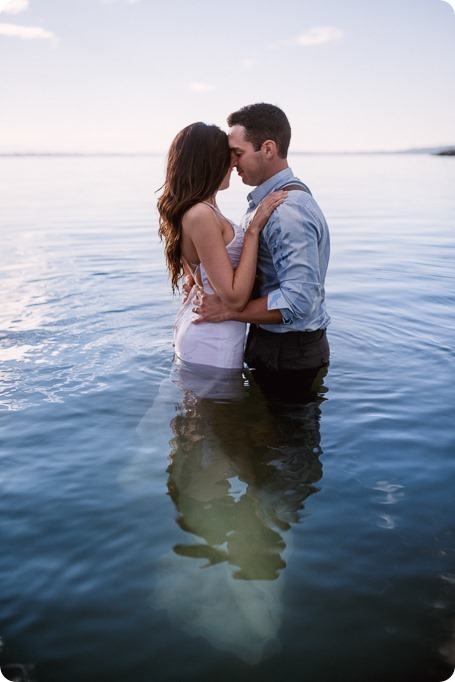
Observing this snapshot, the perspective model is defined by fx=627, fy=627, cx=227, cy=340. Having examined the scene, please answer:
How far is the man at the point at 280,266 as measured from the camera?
4.10 metres

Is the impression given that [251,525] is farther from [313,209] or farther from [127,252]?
[127,252]

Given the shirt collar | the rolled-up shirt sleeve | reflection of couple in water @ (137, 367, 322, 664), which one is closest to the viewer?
reflection of couple in water @ (137, 367, 322, 664)

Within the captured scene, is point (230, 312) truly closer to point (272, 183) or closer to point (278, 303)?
point (278, 303)

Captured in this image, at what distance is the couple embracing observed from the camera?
4125 mm

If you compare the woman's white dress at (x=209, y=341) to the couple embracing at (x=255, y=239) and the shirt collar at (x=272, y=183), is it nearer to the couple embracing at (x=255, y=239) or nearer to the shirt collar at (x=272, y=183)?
the couple embracing at (x=255, y=239)

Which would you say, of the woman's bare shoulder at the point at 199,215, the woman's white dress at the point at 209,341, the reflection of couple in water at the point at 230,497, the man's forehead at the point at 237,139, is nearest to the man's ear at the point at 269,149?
the man's forehead at the point at 237,139

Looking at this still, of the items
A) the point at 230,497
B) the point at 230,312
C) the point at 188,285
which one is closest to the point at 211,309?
the point at 230,312

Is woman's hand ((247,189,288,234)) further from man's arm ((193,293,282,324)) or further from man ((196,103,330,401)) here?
man's arm ((193,293,282,324))

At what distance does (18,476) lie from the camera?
4.05 metres

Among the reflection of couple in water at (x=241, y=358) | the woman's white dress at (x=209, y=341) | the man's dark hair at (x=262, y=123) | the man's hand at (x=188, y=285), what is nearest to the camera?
the reflection of couple in water at (x=241, y=358)

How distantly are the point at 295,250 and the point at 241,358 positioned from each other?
110cm

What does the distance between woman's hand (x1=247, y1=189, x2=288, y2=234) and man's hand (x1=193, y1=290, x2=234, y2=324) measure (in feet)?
1.94

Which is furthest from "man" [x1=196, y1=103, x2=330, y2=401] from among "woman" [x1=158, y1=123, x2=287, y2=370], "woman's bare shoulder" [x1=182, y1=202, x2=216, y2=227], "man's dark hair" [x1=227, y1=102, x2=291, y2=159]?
"woman's bare shoulder" [x1=182, y1=202, x2=216, y2=227]

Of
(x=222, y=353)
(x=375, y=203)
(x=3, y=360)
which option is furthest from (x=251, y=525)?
(x=375, y=203)
